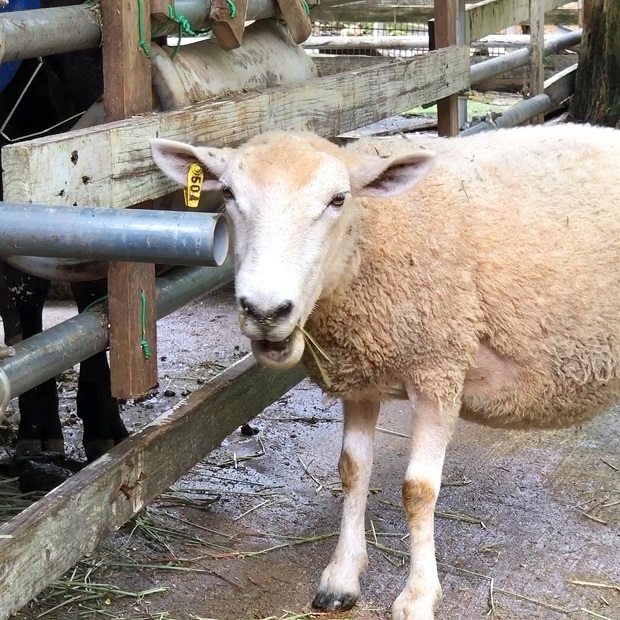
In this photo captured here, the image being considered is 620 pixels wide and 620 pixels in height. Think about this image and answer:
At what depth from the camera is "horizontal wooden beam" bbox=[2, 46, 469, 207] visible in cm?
268

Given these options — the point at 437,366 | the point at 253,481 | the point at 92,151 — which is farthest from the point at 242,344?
the point at 92,151

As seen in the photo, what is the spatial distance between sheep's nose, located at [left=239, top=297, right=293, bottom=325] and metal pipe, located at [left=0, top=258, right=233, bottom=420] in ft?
2.09

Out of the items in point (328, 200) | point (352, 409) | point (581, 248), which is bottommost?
point (352, 409)

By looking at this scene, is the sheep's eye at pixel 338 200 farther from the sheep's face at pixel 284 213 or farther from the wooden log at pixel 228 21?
the wooden log at pixel 228 21

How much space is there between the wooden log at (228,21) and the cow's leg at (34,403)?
1477 mm

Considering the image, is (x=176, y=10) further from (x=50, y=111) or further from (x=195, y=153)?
(x=50, y=111)

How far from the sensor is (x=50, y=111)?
13.6ft

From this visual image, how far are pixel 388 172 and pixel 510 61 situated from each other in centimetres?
464

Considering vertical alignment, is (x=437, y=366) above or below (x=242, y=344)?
above

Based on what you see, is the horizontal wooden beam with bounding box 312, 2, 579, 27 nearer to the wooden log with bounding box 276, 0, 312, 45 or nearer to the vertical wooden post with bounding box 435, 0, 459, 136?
the vertical wooden post with bounding box 435, 0, 459, 136

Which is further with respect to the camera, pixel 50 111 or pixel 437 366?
pixel 50 111

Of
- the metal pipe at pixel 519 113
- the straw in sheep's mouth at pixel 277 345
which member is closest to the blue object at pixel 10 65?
the straw in sheep's mouth at pixel 277 345

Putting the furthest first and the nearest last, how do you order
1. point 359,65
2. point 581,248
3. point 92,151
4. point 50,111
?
point 359,65, point 50,111, point 581,248, point 92,151

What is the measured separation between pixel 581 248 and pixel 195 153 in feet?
4.71
